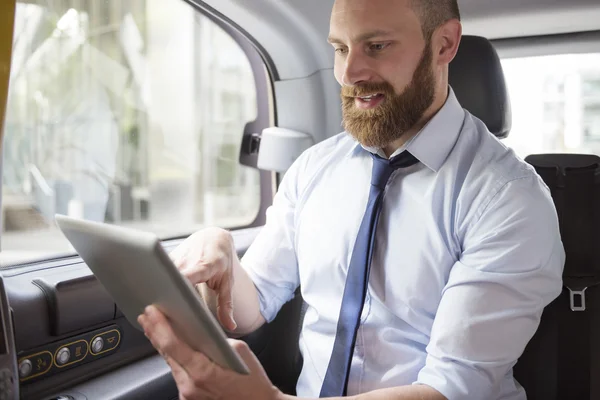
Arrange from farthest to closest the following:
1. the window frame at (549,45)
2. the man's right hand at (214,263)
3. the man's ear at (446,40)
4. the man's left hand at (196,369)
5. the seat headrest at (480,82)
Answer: the window frame at (549,45) → the seat headrest at (480,82) → the man's ear at (446,40) → the man's right hand at (214,263) → the man's left hand at (196,369)

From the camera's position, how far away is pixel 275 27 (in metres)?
2.14

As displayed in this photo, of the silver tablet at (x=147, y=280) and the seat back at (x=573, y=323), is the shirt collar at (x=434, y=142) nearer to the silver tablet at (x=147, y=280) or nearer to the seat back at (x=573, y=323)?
the seat back at (x=573, y=323)

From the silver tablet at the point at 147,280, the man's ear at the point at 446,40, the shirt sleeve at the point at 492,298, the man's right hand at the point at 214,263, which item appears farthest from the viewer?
the man's ear at the point at 446,40

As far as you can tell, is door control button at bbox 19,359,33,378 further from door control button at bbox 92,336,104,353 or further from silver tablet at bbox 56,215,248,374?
silver tablet at bbox 56,215,248,374

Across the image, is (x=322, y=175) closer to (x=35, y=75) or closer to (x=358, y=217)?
(x=358, y=217)

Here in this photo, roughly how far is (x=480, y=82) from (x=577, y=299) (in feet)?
1.93

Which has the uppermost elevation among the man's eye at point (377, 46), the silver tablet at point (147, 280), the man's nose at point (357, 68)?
the man's eye at point (377, 46)

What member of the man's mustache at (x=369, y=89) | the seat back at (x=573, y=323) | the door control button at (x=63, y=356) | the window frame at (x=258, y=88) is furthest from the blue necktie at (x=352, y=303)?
the window frame at (x=258, y=88)

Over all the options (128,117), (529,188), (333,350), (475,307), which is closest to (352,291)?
(333,350)

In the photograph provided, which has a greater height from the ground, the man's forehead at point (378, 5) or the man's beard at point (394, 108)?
the man's forehead at point (378, 5)

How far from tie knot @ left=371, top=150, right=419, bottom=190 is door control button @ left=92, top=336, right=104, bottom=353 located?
2.45 ft

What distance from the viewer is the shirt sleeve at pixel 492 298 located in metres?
1.27

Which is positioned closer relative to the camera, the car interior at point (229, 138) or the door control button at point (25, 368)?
the door control button at point (25, 368)

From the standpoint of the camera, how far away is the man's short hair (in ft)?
4.89
